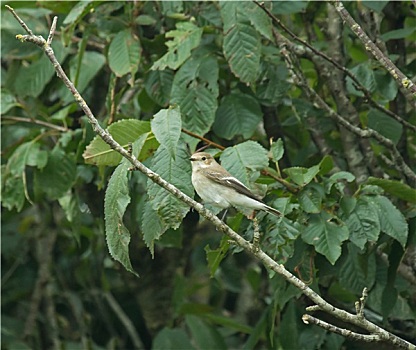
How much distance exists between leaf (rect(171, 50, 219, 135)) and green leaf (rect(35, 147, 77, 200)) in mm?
743

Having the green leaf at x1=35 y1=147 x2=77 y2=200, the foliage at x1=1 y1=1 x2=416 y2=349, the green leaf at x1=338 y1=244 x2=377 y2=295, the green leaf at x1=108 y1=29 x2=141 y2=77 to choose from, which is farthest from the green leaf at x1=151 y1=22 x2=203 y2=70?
the green leaf at x1=338 y1=244 x2=377 y2=295

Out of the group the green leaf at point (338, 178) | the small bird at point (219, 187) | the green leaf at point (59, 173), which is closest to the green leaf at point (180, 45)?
the small bird at point (219, 187)

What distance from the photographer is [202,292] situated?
6.64 meters

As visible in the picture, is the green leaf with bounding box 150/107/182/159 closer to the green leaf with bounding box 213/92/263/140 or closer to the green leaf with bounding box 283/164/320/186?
the green leaf with bounding box 283/164/320/186

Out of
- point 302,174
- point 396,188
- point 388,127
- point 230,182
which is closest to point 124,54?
point 230,182

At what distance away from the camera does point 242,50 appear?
3730 millimetres

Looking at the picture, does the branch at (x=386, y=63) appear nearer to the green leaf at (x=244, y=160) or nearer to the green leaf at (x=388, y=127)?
the green leaf at (x=244, y=160)

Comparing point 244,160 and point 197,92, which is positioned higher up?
point 197,92

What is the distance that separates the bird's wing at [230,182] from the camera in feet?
10.7

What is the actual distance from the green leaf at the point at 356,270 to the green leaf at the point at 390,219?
0.30 metres

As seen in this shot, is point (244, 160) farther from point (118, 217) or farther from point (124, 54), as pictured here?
point (124, 54)

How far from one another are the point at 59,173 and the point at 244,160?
1341 millimetres

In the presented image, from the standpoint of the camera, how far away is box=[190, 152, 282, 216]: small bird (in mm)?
3301

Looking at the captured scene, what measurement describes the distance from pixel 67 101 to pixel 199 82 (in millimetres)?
1043
